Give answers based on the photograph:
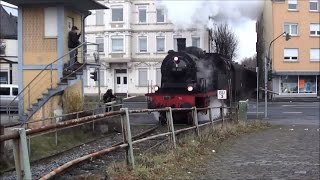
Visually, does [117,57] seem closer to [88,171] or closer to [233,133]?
[233,133]

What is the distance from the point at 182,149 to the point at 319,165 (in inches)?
109

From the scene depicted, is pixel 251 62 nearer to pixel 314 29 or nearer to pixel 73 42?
pixel 314 29

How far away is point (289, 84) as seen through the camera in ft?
173

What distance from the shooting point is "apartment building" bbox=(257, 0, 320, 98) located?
52.3 m

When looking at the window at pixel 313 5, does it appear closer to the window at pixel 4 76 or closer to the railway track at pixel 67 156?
the window at pixel 4 76

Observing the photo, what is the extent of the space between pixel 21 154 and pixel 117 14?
2082 inches

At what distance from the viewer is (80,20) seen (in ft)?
75.5

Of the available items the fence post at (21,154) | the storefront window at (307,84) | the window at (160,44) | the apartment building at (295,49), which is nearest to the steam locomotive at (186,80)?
the fence post at (21,154)

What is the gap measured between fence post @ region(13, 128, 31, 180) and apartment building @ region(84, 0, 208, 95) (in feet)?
167

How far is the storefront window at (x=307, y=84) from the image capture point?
5294cm

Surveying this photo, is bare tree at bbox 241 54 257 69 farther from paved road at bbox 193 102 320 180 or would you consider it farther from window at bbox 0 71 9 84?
paved road at bbox 193 102 320 180

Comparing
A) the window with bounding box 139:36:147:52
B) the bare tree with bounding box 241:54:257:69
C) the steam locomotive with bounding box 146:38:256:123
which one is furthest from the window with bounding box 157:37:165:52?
the steam locomotive with bounding box 146:38:256:123

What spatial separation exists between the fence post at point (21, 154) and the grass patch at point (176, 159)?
2.25 m

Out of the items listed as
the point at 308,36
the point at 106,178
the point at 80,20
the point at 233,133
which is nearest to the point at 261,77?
the point at 308,36
